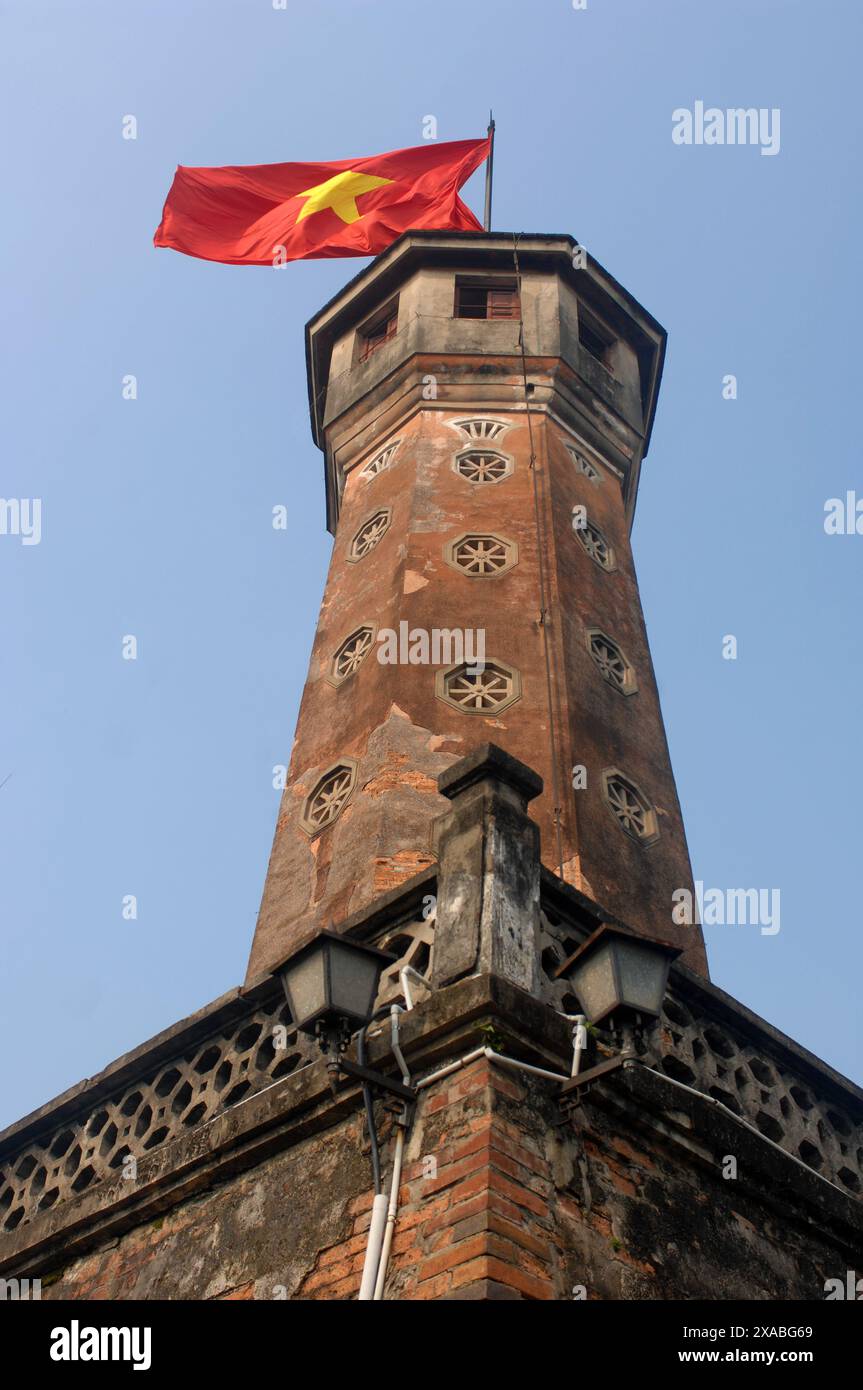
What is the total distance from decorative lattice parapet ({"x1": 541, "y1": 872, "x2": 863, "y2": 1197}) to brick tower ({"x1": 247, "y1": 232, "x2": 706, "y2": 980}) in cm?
188

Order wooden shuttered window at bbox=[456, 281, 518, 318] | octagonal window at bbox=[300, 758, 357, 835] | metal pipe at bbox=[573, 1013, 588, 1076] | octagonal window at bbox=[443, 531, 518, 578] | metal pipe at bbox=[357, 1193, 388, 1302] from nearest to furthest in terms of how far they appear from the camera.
Answer: metal pipe at bbox=[357, 1193, 388, 1302] < metal pipe at bbox=[573, 1013, 588, 1076] < octagonal window at bbox=[300, 758, 357, 835] < octagonal window at bbox=[443, 531, 518, 578] < wooden shuttered window at bbox=[456, 281, 518, 318]

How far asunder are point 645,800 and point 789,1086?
10.9 ft

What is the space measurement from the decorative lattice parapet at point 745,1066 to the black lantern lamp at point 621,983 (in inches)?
32.3

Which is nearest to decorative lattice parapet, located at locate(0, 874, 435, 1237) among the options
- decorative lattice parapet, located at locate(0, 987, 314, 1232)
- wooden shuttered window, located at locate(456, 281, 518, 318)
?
decorative lattice parapet, located at locate(0, 987, 314, 1232)

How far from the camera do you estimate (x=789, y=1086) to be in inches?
332

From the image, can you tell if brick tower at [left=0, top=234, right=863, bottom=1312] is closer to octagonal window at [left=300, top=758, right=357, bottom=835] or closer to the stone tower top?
octagonal window at [left=300, top=758, right=357, bottom=835]

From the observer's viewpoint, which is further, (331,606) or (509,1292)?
(331,606)

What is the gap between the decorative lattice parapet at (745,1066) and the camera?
25.3ft

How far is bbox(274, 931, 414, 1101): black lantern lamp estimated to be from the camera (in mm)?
6402

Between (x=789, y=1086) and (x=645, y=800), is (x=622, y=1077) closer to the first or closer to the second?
(x=789, y=1086)

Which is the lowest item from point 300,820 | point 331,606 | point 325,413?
point 300,820

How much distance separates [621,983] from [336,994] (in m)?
1.25

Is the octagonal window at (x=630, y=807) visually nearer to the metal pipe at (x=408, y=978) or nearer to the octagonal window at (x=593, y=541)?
the octagonal window at (x=593, y=541)
